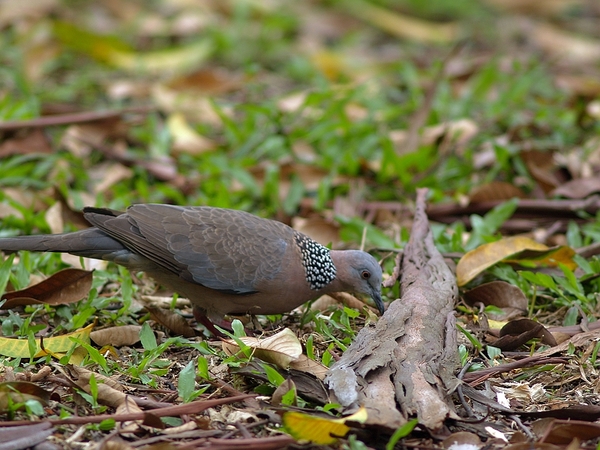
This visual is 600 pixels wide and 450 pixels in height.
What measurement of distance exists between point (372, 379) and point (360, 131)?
381 cm

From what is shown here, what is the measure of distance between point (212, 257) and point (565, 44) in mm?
6946

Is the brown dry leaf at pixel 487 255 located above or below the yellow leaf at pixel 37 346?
below

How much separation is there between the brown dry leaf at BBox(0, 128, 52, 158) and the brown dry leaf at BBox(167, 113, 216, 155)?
3.56 feet

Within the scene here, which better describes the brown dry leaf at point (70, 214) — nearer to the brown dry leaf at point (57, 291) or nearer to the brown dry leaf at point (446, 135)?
the brown dry leaf at point (57, 291)

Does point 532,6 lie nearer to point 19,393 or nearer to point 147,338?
point 147,338

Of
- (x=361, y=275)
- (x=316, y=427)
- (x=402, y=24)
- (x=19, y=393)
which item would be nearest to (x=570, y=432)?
(x=316, y=427)

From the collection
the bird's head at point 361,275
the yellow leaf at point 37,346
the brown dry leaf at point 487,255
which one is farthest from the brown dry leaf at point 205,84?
the yellow leaf at point 37,346

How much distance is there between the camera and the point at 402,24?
412 inches

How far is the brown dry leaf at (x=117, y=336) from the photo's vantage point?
4.27m

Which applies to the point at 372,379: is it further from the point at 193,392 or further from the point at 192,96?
the point at 192,96

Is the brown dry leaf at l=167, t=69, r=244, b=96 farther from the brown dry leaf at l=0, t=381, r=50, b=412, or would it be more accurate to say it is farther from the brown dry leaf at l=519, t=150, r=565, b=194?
the brown dry leaf at l=0, t=381, r=50, b=412

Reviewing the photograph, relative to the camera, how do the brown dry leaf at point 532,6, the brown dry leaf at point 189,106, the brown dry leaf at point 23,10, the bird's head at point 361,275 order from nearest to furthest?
the bird's head at point 361,275 < the brown dry leaf at point 189,106 < the brown dry leaf at point 23,10 < the brown dry leaf at point 532,6

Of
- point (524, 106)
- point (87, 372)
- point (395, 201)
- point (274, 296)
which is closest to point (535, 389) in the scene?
point (274, 296)

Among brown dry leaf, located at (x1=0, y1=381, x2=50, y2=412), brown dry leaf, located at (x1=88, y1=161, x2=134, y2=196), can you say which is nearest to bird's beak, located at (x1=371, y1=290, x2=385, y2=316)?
brown dry leaf, located at (x1=0, y1=381, x2=50, y2=412)
